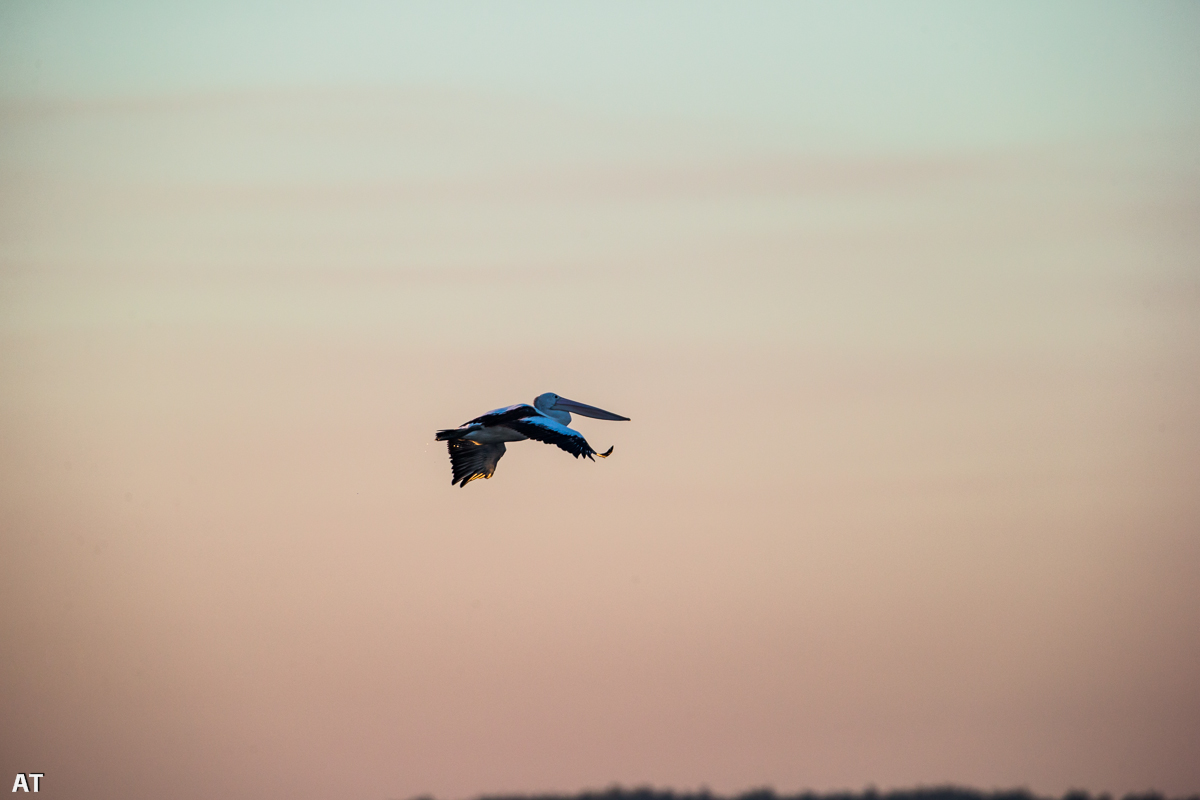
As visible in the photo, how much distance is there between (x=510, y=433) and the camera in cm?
4434

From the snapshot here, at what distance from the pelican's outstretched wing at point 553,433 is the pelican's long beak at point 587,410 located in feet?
8.15

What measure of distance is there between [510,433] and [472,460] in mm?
1984

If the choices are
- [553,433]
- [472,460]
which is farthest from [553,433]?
[472,460]

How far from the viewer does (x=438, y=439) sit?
44438mm

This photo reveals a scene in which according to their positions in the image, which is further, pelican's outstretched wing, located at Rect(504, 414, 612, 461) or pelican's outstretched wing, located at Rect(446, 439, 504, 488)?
pelican's outstretched wing, located at Rect(446, 439, 504, 488)

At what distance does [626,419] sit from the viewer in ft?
155

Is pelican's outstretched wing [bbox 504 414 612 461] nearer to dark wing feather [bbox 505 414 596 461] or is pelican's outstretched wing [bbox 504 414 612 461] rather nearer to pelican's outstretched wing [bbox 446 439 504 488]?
dark wing feather [bbox 505 414 596 461]

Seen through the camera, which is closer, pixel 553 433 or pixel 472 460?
pixel 553 433

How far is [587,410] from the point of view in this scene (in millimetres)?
47469

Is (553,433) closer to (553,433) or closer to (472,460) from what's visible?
(553,433)

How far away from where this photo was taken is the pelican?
1661 inches

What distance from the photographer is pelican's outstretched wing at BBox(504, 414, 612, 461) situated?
41.4 metres

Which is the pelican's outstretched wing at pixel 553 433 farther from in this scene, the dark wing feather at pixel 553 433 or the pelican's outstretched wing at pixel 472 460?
the pelican's outstretched wing at pixel 472 460

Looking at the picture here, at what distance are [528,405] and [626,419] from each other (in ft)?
8.98
